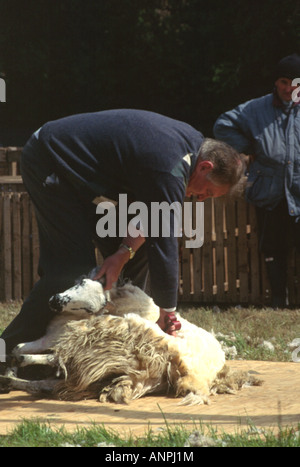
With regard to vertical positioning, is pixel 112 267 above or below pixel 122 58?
below

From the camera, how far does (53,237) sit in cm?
439

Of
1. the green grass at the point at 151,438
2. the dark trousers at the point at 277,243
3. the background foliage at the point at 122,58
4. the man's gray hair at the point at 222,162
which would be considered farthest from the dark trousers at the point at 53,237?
the background foliage at the point at 122,58

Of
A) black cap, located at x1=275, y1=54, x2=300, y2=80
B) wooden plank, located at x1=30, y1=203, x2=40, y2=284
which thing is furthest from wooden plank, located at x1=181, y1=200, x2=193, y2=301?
black cap, located at x1=275, y1=54, x2=300, y2=80

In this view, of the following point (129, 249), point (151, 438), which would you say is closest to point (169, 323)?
point (129, 249)

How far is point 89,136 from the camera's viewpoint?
4.24 m

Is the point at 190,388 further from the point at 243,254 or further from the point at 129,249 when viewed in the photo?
the point at 243,254

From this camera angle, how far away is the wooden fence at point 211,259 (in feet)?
25.9

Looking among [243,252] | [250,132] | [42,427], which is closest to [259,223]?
[243,252]

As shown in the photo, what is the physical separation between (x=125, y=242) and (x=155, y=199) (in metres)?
0.39

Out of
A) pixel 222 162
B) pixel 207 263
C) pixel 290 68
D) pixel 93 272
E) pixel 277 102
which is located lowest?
pixel 207 263

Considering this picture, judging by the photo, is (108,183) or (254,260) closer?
(108,183)

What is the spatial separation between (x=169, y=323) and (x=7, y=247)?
4.30m

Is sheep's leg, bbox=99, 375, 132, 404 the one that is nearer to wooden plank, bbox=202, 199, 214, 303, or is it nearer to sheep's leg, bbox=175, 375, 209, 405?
sheep's leg, bbox=175, 375, 209, 405

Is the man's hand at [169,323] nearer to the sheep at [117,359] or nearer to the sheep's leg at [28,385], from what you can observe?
the sheep at [117,359]
